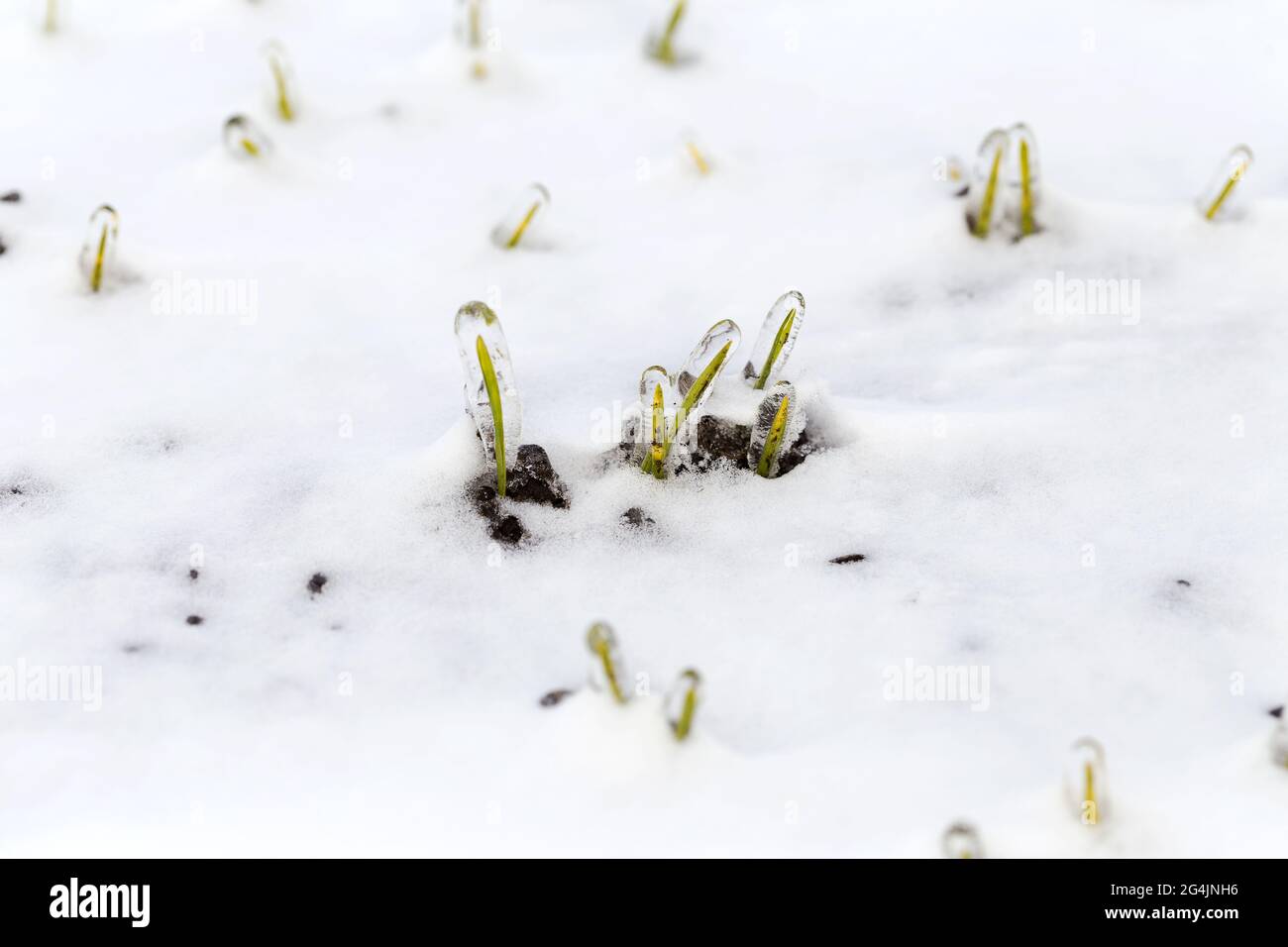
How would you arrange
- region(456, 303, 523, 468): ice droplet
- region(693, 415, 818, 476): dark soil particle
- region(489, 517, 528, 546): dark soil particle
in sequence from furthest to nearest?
region(693, 415, 818, 476): dark soil particle, region(489, 517, 528, 546): dark soil particle, region(456, 303, 523, 468): ice droplet

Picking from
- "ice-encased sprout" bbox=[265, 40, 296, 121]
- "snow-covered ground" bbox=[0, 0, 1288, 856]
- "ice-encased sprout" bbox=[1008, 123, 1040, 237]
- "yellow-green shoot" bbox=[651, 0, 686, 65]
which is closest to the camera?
"snow-covered ground" bbox=[0, 0, 1288, 856]

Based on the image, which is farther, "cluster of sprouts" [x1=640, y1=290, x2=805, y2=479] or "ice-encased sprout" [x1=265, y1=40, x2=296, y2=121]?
"ice-encased sprout" [x1=265, y1=40, x2=296, y2=121]

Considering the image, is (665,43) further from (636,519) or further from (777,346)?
(636,519)

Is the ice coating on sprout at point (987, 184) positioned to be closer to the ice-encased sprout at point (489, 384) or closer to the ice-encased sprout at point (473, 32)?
the ice-encased sprout at point (489, 384)

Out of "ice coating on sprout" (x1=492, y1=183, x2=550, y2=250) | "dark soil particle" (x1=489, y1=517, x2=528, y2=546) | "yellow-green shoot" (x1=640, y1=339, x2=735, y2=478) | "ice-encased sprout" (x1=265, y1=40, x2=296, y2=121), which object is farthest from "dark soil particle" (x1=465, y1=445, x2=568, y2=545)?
"ice-encased sprout" (x1=265, y1=40, x2=296, y2=121)

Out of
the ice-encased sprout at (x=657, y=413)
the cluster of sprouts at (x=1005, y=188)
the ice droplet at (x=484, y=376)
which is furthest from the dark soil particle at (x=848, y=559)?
the cluster of sprouts at (x=1005, y=188)

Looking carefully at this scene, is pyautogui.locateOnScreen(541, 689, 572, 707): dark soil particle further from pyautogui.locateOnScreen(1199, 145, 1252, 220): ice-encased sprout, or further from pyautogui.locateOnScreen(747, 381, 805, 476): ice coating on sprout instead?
pyautogui.locateOnScreen(1199, 145, 1252, 220): ice-encased sprout

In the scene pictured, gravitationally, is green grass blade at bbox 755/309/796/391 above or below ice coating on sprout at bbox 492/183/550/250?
below
